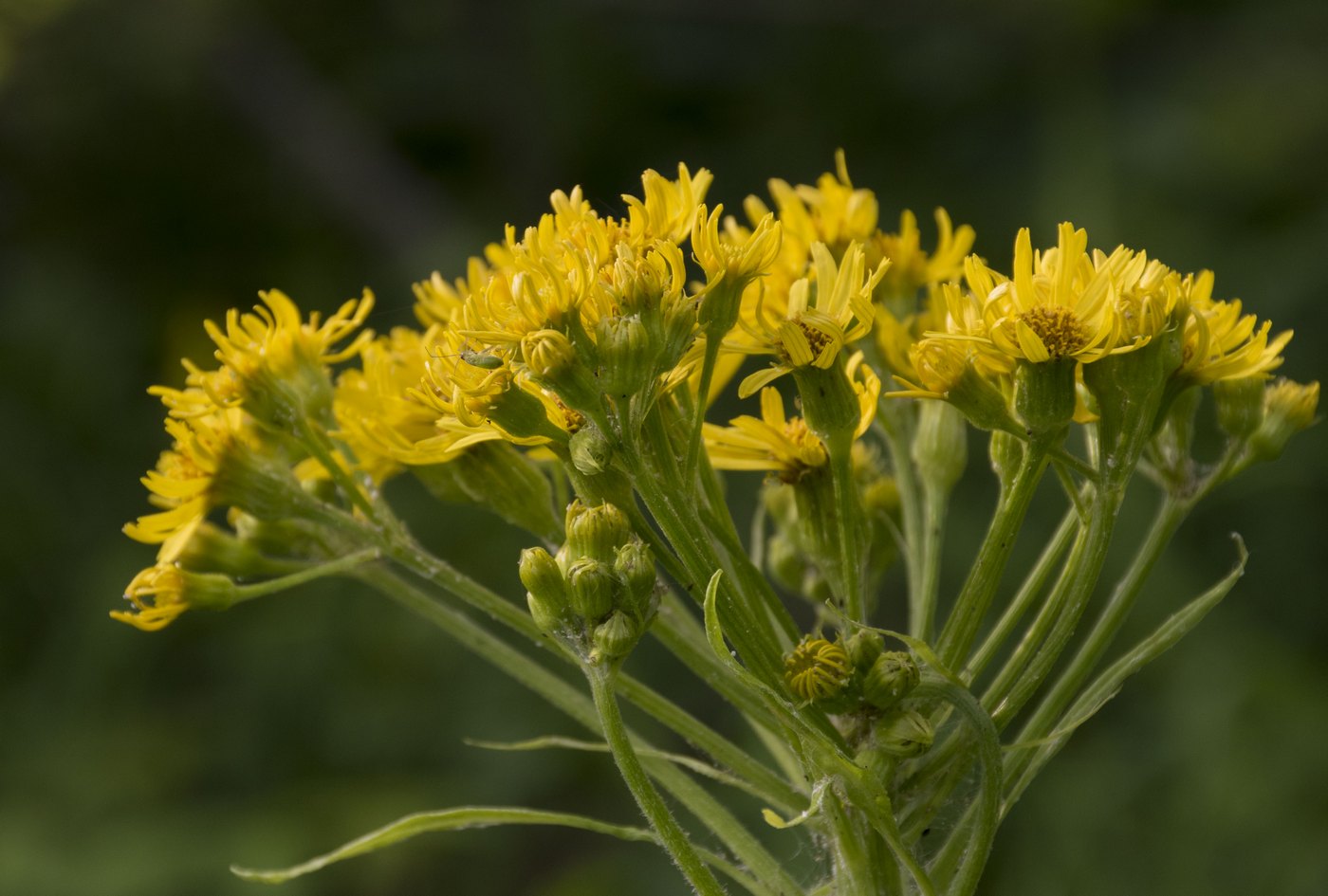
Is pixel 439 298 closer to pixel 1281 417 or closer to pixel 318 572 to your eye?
pixel 318 572

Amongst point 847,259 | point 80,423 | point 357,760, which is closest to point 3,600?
point 80,423

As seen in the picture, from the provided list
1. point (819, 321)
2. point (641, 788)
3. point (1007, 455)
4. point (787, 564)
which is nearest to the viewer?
point (641, 788)

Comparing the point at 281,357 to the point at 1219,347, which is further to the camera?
the point at 281,357

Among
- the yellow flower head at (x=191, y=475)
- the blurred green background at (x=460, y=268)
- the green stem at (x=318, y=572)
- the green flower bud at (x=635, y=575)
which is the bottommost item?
the green flower bud at (x=635, y=575)

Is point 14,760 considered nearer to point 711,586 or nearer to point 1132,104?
point 711,586

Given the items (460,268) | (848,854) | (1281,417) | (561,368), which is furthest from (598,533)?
(460,268)

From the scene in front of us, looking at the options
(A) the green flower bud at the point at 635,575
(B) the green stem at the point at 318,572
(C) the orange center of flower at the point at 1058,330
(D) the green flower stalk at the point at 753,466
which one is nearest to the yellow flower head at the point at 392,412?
(D) the green flower stalk at the point at 753,466

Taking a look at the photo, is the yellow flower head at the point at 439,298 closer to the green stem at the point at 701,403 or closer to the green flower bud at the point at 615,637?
the green stem at the point at 701,403
